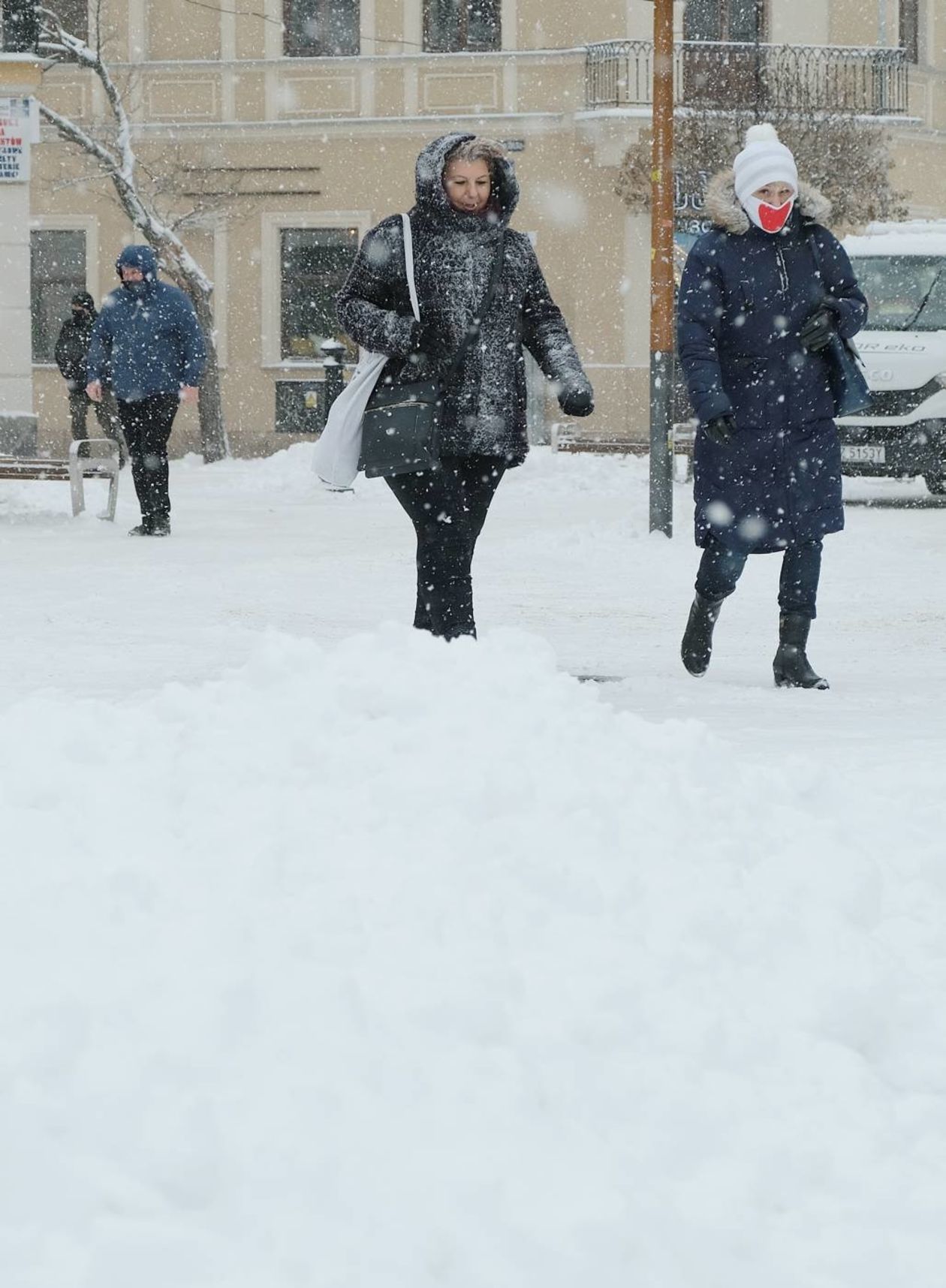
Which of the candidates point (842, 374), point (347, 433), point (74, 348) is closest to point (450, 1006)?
point (347, 433)

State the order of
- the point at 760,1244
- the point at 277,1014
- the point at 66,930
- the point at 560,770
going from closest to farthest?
the point at 760,1244 → the point at 277,1014 → the point at 66,930 → the point at 560,770

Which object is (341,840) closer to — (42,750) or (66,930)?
(66,930)

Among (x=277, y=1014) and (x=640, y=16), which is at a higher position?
(x=640, y=16)

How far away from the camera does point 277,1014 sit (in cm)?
320

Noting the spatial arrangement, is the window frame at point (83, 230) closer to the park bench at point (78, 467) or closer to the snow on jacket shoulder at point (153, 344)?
the park bench at point (78, 467)

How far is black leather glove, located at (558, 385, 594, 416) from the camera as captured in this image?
6254 mm

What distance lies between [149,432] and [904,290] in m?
7.39

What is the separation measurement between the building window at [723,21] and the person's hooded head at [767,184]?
23.1 meters

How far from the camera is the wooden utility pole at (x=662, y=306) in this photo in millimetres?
12633

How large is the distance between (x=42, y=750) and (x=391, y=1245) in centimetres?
192

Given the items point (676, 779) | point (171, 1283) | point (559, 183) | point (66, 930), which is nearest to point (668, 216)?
point (676, 779)

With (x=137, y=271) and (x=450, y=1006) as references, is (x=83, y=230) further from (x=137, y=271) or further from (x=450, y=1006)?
(x=450, y=1006)

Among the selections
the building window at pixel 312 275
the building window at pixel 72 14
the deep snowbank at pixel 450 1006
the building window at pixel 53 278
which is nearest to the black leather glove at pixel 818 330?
the deep snowbank at pixel 450 1006

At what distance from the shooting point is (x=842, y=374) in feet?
22.2
